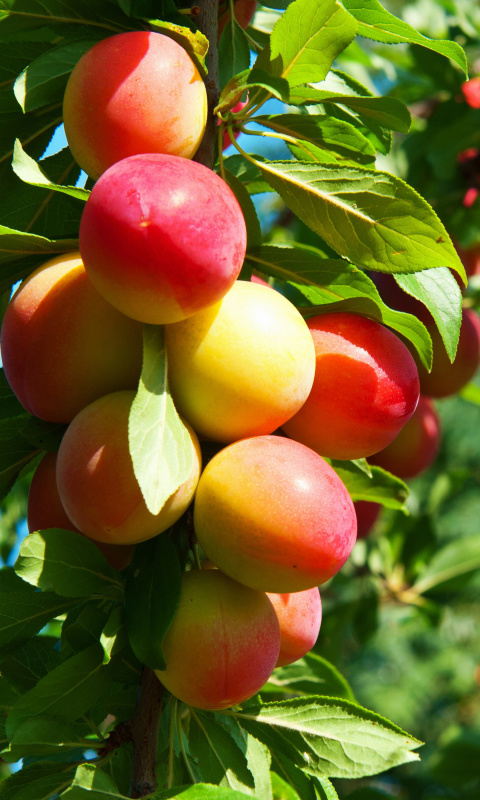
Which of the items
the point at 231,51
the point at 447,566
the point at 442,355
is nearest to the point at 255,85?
the point at 231,51

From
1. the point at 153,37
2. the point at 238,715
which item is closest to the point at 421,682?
the point at 238,715

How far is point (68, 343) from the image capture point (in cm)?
60

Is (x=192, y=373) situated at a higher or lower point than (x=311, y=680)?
higher

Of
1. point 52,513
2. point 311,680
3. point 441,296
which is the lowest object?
point 311,680

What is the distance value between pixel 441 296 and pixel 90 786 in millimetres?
507

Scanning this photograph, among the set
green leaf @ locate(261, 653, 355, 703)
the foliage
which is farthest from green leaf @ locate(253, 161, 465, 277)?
green leaf @ locate(261, 653, 355, 703)

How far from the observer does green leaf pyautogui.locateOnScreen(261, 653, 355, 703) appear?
1.01 meters

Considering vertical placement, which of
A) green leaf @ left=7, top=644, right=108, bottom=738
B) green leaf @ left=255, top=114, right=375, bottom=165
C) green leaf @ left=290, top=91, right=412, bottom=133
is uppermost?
green leaf @ left=290, top=91, right=412, bottom=133

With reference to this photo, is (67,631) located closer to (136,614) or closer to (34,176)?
(136,614)

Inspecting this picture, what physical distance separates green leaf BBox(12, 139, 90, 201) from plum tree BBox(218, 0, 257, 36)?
33cm

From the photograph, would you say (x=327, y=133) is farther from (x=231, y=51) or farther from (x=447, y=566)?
(x=447, y=566)

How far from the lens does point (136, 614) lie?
586mm

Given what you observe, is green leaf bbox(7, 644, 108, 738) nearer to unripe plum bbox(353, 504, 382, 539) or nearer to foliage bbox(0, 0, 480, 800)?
foliage bbox(0, 0, 480, 800)

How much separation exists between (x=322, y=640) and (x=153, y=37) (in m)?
1.10
